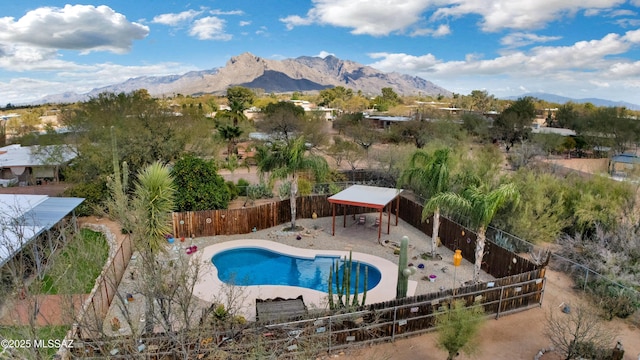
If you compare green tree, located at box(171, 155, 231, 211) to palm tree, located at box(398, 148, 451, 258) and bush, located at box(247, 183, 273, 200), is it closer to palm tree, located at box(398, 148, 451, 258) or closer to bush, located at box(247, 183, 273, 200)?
bush, located at box(247, 183, 273, 200)

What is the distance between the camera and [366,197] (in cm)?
1920

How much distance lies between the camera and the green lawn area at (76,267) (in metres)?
7.60

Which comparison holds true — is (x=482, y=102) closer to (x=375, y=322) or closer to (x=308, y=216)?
(x=308, y=216)

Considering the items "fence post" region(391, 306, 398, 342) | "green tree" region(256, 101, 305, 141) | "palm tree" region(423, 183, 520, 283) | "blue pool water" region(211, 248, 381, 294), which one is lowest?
"blue pool water" region(211, 248, 381, 294)

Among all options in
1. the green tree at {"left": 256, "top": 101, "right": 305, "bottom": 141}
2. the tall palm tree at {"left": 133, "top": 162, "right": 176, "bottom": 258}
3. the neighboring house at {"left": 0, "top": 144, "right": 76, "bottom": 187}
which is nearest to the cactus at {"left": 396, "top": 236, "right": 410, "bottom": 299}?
the tall palm tree at {"left": 133, "top": 162, "right": 176, "bottom": 258}

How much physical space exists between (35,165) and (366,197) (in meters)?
23.6

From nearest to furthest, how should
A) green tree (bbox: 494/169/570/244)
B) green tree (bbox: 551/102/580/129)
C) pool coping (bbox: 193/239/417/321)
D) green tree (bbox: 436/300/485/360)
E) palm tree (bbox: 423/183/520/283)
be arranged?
green tree (bbox: 436/300/485/360)
palm tree (bbox: 423/183/520/283)
pool coping (bbox: 193/239/417/321)
green tree (bbox: 494/169/570/244)
green tree (bbox: 551/102/580/129)

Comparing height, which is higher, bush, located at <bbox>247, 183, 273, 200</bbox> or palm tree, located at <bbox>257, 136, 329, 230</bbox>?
palm tree, located at <bbox>257, 136, 329, 230</bbox>

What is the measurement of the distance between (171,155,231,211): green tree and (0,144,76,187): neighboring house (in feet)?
40.7

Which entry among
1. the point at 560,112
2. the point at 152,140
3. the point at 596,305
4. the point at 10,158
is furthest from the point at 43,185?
the point at 560,112

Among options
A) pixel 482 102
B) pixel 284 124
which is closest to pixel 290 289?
pixel 284 124

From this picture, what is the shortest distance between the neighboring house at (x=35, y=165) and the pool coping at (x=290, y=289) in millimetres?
17057

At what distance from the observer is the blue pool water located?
15.4 m

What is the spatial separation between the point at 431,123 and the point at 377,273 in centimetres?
3222
